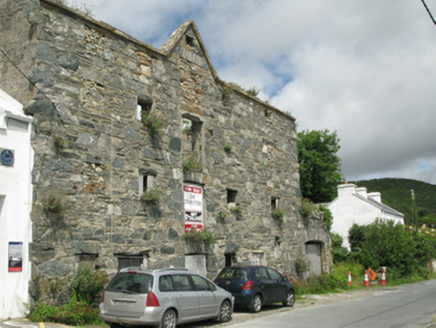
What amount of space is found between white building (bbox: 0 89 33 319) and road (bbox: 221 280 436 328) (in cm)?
523


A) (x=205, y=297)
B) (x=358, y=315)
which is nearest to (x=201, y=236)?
(x=205, y=297)

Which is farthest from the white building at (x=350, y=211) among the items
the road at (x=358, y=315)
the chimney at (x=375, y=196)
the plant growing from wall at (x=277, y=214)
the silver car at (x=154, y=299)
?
the silver car at (x=154, y=299)

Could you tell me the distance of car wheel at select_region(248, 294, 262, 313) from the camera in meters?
13.6

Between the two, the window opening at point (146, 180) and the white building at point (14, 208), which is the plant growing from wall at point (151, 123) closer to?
the window opening at point (146, 180)

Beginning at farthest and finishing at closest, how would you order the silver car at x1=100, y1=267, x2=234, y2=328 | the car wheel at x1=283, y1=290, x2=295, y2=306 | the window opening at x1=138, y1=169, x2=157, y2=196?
1. the car wheel at x1=283, y1=290, x2=295, y2=306
2. the window opening at x1=138, y1=169, x2=157, y2=196
3. the silver car at x1=100, y1=267, x2=234, y2=328

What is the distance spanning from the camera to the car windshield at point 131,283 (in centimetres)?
998

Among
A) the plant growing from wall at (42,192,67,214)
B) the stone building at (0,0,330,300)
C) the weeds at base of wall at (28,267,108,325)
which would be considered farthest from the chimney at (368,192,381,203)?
the plant growing from wall at (42,192,67,214)

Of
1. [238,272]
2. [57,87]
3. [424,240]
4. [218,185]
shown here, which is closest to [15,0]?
[57,87]

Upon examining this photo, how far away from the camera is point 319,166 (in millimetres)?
43062

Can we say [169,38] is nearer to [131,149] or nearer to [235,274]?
[131,149]

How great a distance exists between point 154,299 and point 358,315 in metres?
6.52

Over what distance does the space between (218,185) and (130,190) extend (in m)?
4.50

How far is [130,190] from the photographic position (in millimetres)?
13562

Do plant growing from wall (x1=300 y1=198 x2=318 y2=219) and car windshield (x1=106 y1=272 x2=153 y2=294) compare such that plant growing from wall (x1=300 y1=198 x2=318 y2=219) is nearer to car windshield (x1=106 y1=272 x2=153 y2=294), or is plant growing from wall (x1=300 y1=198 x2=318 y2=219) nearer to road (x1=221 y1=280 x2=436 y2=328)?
road (x1=221 y1=280 x2=436 y2=328)
